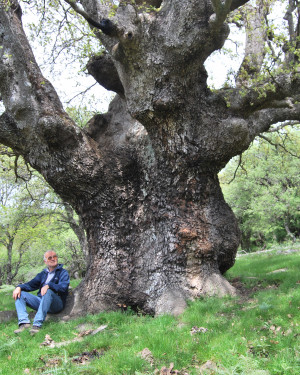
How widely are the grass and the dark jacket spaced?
65cm

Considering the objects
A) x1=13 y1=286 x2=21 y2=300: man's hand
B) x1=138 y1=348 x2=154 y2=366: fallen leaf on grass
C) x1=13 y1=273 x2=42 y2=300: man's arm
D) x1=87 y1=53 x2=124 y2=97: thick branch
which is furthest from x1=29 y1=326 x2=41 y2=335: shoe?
x1=87 y1=53 x2=124 y2=97: thick branch

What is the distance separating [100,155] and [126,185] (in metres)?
0.90

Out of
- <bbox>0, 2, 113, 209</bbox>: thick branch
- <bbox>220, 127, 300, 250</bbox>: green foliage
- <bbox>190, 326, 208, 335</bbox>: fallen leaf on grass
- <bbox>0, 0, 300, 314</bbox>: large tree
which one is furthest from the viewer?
<bbox>220, 127, 300, 250</bbox>: green foliage

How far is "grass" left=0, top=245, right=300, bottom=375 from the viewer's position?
353cm

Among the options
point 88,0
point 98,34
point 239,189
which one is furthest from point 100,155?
point 239,189

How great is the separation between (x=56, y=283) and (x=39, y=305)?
23.0 inches

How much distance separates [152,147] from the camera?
709 cm

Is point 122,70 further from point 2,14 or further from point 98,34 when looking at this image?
point 2,14

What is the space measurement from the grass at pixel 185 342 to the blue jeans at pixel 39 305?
228 mm

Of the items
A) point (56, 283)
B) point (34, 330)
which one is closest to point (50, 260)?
point (56, 283)

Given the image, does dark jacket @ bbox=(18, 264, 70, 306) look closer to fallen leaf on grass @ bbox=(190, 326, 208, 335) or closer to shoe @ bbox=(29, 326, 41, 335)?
shoe @ bbox=(29, 326, 41, 335)

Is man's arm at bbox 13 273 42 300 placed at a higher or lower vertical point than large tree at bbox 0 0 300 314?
lower

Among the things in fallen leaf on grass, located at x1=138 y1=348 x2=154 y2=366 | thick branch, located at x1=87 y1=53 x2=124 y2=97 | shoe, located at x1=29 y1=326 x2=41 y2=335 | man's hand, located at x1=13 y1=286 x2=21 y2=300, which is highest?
thick branch, located at x1=87 y1=53 x2=124 y2=97

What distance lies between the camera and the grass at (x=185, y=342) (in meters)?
3.53
